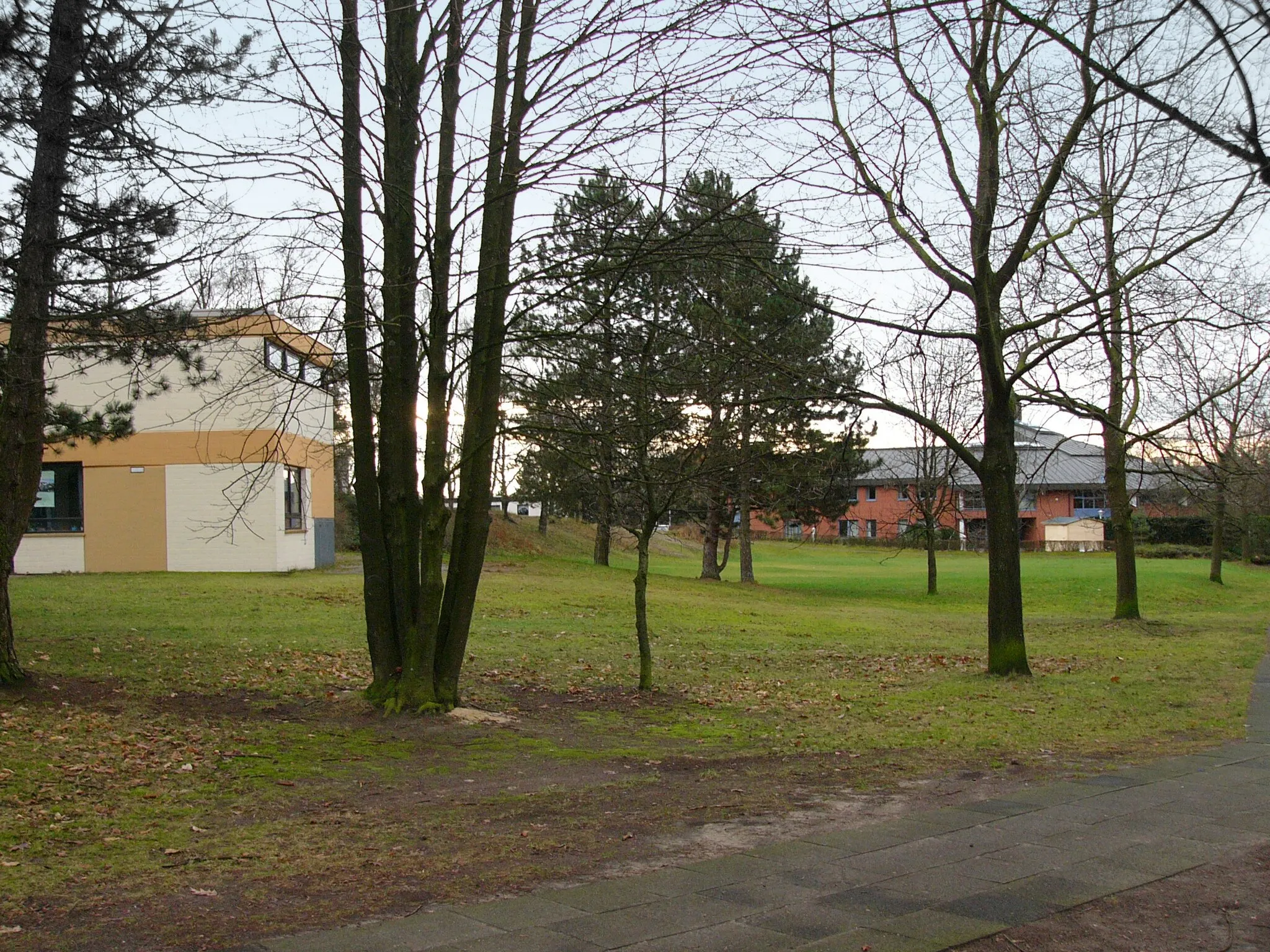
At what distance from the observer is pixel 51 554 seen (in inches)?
1209

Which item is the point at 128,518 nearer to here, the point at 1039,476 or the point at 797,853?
the point at 797,853

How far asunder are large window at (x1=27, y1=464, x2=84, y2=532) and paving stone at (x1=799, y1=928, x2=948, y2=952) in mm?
31235

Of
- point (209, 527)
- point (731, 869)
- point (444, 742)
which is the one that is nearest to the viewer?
point (731, 869)

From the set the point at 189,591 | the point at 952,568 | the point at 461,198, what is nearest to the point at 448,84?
the point at 461,198

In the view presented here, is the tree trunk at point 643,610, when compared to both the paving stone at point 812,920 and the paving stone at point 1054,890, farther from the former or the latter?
the paving stone at point 812,920

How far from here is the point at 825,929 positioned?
444 centimetres

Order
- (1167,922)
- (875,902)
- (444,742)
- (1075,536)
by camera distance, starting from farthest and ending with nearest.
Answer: (1075,536) < (444,742) < (875,902) < (1167,922)

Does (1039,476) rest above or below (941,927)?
above

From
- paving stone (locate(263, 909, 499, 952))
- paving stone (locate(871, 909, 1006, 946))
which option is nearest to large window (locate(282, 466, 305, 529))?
paving stone (locate(263, 909, 499, 952))

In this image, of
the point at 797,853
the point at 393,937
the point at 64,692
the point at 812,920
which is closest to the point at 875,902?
the point at 812,920

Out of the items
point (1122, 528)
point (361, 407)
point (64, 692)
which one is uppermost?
point (361, 407)

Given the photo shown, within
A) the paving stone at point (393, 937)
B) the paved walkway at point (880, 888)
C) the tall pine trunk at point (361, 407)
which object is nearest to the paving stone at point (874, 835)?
the paved walkway at point (880, 888)

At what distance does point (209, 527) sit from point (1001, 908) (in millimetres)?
29304

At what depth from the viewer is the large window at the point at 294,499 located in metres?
32.5
